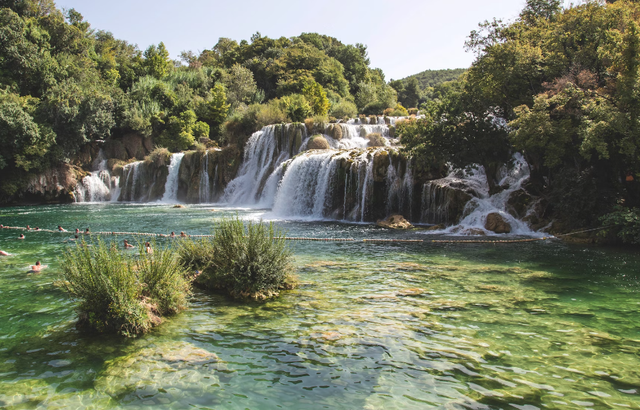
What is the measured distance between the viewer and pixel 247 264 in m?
8.57

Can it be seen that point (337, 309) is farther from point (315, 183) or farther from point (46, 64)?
point (46, 64)

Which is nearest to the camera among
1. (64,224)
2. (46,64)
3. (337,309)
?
(337,309)

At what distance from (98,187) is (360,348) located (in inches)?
1640

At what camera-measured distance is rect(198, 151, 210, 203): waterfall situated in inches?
1496

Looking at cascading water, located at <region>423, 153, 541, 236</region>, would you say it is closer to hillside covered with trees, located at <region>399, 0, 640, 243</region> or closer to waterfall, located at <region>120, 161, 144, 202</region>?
hillside covered with trees, located at <region>399, 0, 640, 243</region>

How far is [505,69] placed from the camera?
17.9 m

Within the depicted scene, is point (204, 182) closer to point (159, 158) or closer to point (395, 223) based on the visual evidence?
point (159, 158)

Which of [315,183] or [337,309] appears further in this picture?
[315,183]

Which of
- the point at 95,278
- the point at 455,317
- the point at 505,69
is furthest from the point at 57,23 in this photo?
the point at 455,317

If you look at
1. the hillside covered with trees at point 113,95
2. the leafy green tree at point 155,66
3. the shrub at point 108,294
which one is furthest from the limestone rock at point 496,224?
the leafy green tree at point 155,66

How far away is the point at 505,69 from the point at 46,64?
4062 cm

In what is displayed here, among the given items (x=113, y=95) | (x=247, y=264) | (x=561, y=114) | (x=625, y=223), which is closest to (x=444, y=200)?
(x=561, y=114)

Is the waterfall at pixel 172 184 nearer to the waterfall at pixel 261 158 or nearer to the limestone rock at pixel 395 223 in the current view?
the waterfall at pixel 261 158

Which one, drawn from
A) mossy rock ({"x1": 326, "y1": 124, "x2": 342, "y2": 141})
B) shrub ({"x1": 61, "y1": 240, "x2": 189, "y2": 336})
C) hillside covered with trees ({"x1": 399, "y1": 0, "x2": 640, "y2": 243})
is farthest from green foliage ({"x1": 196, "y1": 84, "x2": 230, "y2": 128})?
shrub ({"x1": 61, "y1": 240, "x2": 189, "y2": 336})
